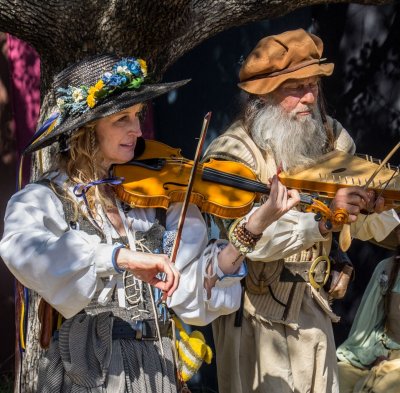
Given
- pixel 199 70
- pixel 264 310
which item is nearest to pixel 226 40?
pixel 199 70

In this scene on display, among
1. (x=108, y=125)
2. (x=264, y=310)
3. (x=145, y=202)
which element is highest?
(x=108, y=125)

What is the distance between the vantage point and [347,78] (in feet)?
21.2

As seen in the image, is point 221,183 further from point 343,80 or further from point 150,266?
point 343,80

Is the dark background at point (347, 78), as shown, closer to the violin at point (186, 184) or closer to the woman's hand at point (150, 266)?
the violin at point (186, 184)

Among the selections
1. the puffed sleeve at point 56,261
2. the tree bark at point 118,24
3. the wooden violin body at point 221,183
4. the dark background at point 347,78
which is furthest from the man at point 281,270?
the dark background at point 347,78

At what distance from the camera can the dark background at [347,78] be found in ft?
20.8

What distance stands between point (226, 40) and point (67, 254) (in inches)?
145

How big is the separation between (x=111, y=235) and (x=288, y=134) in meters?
1.33

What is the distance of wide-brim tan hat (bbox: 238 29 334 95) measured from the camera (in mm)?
4547

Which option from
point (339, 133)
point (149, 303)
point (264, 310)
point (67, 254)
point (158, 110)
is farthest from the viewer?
point (158, 110)

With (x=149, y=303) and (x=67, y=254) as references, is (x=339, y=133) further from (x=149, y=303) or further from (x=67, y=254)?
(x=67, y=254)

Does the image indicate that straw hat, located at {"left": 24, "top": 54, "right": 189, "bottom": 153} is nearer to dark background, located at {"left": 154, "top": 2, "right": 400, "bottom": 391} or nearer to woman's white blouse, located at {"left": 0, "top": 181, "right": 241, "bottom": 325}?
woman's white blouse, located at {"left": 0, "top": 181, "right": 241, "bottom": 325}

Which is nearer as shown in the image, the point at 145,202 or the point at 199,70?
the point at 145,202

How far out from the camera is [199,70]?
262 inches
